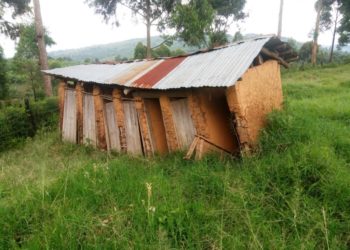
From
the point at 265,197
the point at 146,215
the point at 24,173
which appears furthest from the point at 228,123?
the point at 24,173

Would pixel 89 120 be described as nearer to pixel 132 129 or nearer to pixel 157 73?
pixel 132 129

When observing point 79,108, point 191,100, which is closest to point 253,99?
point 191,100

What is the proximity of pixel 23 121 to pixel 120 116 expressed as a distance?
5228 mm

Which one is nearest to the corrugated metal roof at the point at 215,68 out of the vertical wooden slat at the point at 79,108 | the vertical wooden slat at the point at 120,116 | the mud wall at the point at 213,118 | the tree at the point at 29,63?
the mud wall at the point at 213,118

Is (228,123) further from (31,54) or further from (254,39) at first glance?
(31,54)

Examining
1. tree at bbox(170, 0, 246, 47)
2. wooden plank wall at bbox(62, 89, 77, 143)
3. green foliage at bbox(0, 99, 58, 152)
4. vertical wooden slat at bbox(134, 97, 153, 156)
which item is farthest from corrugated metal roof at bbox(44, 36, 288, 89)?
tree at bbox(170, 0, 246, 47)

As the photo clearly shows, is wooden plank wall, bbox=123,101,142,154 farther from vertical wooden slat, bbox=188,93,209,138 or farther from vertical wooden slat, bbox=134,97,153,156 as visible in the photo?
vertical wooden slat, bbox=188,93,209,138

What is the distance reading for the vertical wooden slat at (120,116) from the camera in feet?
25.9

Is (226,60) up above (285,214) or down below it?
above

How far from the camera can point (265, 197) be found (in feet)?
13.9

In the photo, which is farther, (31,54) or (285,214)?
(31,54)

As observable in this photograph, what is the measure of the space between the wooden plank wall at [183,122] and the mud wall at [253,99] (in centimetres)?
124

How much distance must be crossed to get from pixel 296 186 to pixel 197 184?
1.55 m

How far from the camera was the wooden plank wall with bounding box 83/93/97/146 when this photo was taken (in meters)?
8.98
